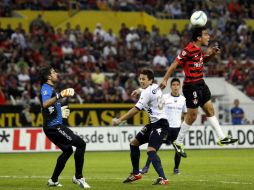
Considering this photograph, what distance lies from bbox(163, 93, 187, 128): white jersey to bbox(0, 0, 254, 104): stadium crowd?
1418 centimetres

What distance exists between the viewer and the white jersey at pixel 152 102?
16422 millimetres

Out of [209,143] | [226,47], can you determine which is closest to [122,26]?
[226,47]

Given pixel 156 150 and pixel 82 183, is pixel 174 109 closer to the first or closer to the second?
pixel 156 150

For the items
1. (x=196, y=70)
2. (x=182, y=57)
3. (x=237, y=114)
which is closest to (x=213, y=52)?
(x=196, y=70)

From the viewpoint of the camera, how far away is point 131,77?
37.9 m

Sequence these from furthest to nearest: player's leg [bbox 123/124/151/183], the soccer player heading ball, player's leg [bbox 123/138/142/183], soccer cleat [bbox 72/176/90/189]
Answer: the soccer player heading ball → player's leg [bbox 123/138/142/183] → player's leg [bbox 123/124/151/183] → soccer cleat [bbox 72/176/90/189]

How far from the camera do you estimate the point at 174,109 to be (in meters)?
21.5

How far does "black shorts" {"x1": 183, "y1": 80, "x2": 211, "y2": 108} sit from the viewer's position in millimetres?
17766

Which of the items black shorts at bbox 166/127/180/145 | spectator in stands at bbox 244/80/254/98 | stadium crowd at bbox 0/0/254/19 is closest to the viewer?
black shorts at bbox 166/127/180/145

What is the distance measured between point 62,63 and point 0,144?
8313 mm

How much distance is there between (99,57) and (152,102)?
23.5 meters

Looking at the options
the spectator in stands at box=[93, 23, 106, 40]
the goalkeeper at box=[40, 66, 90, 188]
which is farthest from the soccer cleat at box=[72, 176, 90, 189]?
the spectator in stands at box=[93, 23, 106, 40]

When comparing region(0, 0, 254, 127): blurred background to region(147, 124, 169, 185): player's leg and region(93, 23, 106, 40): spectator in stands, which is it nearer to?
region(93, 23, 106, 40): spectator in stands

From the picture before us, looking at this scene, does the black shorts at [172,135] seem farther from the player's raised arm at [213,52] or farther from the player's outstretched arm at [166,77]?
the player's outstretched arm at [166,77]
